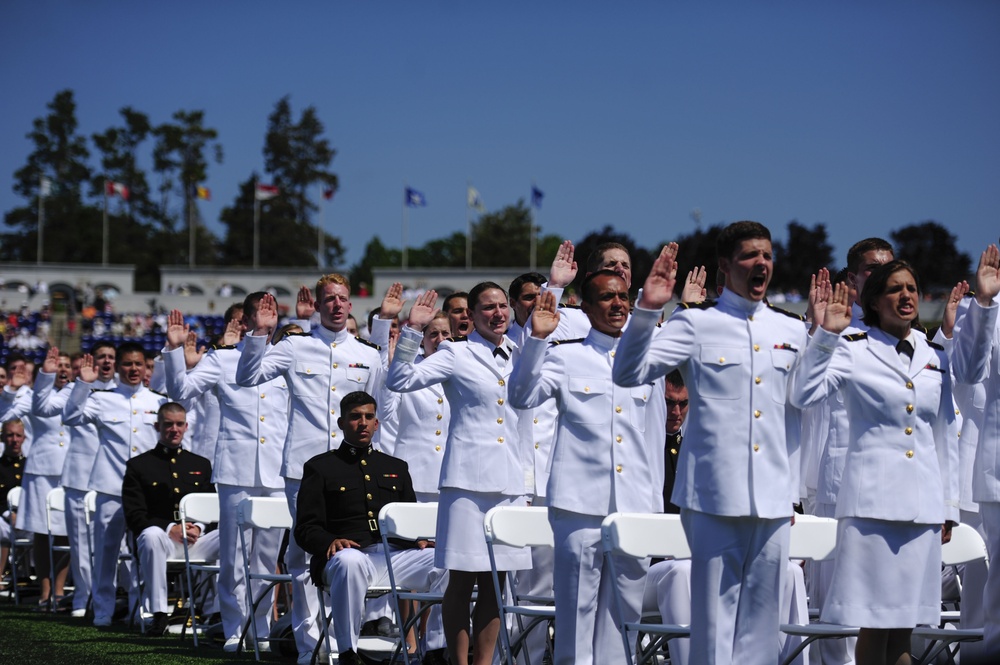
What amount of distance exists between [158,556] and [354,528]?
310 cm

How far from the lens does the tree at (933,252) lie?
6397cm

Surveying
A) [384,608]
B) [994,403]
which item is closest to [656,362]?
[994,403]

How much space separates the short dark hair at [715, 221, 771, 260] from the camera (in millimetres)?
5777

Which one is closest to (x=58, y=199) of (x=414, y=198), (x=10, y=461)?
(x=414, y=198)

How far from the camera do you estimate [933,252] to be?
2566 inches

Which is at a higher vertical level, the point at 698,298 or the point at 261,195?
the point at 261,195

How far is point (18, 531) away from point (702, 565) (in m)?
11.8

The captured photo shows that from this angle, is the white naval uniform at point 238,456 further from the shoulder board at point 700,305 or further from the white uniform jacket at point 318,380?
the shoulder board at point 700,305

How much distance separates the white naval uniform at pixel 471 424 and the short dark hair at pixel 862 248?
2.00 meters

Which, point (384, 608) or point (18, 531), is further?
point (18, 531)

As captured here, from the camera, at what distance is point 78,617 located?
12.8 meters

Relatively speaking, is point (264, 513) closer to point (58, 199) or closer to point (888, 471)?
point (888, 471)

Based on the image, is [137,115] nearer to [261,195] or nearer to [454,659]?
[261,195]

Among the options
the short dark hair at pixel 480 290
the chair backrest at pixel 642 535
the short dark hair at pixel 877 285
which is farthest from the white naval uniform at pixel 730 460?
the short dark hair at pixel 480 290
